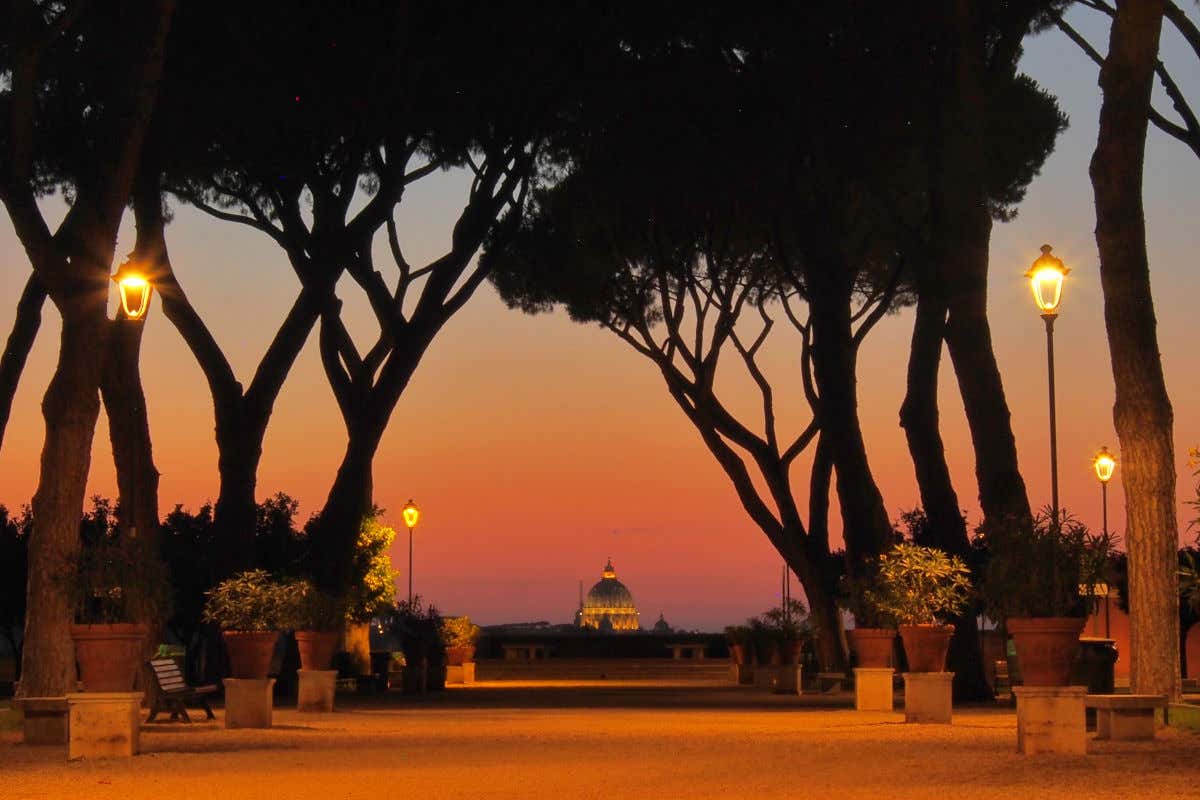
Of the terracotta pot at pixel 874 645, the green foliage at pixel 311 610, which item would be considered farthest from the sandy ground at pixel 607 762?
the terracotta pot at pixel 874 645

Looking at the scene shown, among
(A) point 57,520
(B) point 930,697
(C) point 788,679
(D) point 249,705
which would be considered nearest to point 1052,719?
(B) point 930,697

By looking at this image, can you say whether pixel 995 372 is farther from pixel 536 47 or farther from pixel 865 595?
pixel 536 47

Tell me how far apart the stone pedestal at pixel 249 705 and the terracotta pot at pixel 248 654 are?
0.50 meters

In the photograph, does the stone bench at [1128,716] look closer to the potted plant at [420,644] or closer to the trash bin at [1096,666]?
the trash bin at [1096,666]

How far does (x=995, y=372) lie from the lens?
55.5 feet

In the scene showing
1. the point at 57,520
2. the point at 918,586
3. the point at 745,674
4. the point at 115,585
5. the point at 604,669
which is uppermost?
the point at 57,520

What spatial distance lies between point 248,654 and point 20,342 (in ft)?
20.6

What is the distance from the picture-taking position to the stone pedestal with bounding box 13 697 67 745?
1184cm

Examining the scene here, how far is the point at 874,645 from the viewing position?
1678cm

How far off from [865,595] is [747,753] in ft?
19.9

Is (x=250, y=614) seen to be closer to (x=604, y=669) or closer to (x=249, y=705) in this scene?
(x=249, y=705)

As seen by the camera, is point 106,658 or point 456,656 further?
point 456,656

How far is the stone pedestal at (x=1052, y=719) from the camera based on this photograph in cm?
998

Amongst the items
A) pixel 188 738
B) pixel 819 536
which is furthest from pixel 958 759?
pixel 819 536
